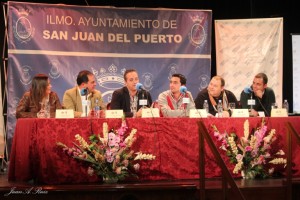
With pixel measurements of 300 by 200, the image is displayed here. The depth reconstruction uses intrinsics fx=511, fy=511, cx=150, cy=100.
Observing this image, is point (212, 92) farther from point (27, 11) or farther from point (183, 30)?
point (27, 11)

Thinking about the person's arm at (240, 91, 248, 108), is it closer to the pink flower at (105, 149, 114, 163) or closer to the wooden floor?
the wooden floor

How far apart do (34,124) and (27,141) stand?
0.16 m

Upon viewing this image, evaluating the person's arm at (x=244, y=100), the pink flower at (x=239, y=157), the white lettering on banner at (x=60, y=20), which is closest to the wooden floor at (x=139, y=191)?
the pink flower at (x=239, y=157)

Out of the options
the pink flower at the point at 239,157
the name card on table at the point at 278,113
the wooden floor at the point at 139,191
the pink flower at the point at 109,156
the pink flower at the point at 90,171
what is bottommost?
the wooden floor at the point at 139,191

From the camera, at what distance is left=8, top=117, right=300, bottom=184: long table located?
4.37 metres

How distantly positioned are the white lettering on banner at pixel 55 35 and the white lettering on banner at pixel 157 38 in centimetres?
93

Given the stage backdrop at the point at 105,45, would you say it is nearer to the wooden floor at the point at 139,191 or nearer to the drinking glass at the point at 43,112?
the drinking glass at the point at 43,112

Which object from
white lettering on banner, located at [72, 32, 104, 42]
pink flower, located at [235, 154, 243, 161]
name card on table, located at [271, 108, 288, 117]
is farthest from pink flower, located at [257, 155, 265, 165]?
white lettering on banner, located at [72, 32, 104, 42]

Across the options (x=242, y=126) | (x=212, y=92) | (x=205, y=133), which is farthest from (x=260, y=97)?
(x=205, y=133)

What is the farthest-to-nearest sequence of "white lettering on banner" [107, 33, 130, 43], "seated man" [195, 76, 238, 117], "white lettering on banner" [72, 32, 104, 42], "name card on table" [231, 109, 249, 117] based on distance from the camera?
"white lettering on banner" [107, 33, 130, 43], "white lettering on banner" [72, 32, 104, 42], "seated man" [195, 76, 238, 117], "name card on table" [231, 109, 249, 117]

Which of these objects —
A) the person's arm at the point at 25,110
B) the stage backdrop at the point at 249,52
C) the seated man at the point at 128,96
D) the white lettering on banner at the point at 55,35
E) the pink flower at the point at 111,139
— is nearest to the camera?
the pink flower at the point at 111,139

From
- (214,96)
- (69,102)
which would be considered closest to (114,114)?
(69,102)

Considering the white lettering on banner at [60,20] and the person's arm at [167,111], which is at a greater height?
the white lettering on banner at [60,20]

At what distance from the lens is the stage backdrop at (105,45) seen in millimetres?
6324
